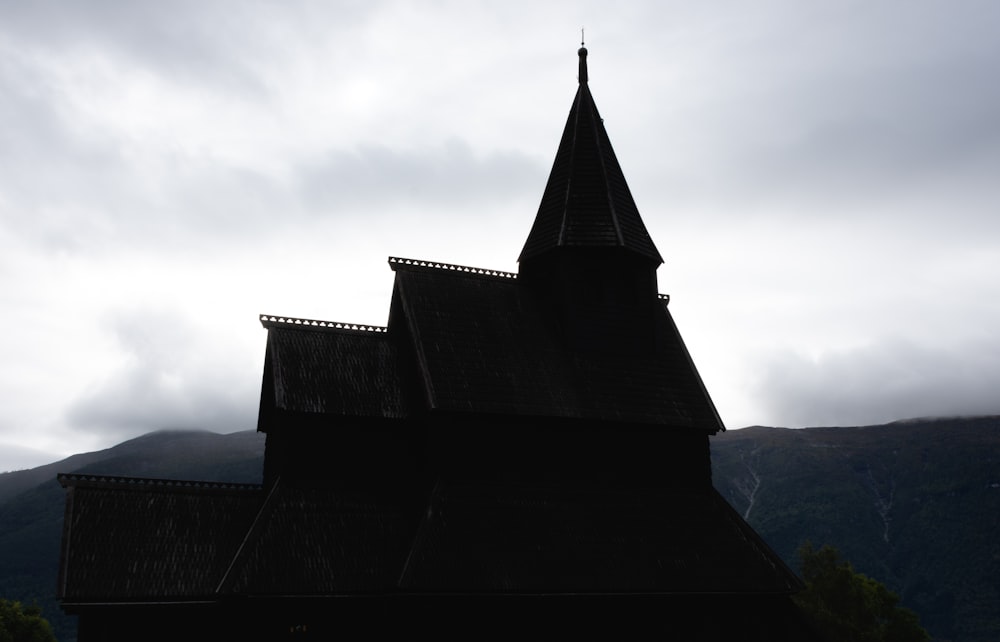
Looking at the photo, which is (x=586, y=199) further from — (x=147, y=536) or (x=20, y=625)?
(x=20, y=625)

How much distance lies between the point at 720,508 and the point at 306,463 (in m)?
13.5

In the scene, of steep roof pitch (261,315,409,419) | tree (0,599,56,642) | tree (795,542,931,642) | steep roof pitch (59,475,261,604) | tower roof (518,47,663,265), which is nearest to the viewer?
steep roof pitch (59,475,261,604)

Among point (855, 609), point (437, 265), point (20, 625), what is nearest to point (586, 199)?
point (437, 265)

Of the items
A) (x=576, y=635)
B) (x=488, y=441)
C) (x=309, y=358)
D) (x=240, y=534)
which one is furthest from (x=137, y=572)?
(x=576, y=635)

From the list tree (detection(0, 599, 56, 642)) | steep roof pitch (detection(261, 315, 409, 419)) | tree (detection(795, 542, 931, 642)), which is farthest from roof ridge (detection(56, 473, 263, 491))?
tree (detection(795, 542, 931, 642))

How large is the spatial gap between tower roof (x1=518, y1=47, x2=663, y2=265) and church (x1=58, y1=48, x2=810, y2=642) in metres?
0.12

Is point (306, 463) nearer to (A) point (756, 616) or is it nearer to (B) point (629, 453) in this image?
(B) point (629, 453)

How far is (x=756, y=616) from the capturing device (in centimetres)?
2652

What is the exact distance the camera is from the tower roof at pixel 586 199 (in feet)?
99.7

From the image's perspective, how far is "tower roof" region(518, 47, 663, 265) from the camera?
30375 mm

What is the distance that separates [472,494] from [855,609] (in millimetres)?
40967

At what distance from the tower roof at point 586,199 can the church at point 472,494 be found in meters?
0.12

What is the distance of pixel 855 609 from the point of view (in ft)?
181

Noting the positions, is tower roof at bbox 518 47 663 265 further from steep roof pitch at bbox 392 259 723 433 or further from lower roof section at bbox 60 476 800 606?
lower roof section at bbox 60 476 800 606
